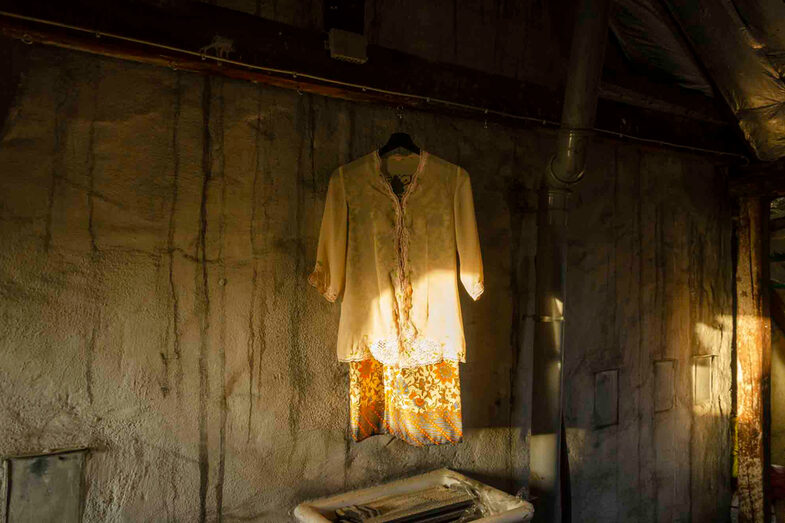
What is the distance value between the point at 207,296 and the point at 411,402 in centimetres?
99

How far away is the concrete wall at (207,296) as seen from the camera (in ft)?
6.51

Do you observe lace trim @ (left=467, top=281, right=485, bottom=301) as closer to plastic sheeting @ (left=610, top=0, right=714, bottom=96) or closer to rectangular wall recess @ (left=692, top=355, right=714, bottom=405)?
plastic sheeting @ (left=610, top=0, right=714, bottom=96)

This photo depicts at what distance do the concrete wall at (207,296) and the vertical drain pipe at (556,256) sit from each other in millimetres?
251

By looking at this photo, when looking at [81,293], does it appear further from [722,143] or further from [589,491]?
[722,143]

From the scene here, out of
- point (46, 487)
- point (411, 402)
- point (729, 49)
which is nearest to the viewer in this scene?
point (46, 487)

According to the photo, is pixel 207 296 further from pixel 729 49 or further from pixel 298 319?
pixel 729 49

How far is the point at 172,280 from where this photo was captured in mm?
2201

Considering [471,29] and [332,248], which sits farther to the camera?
[471,29]

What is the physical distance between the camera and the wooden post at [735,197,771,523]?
152 inches

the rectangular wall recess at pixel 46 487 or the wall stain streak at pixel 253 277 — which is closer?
the rectangular wall recess at pixel 46 487

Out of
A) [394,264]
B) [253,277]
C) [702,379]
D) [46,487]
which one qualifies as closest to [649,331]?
[702,379]

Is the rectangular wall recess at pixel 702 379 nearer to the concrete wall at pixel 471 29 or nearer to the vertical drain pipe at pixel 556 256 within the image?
the vertical drain pipe at pixel 556 256

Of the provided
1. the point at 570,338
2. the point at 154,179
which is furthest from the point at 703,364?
the point at 154,179

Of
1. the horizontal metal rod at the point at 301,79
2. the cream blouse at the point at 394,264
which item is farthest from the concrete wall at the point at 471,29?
the cream blouse at the point at 394,264
